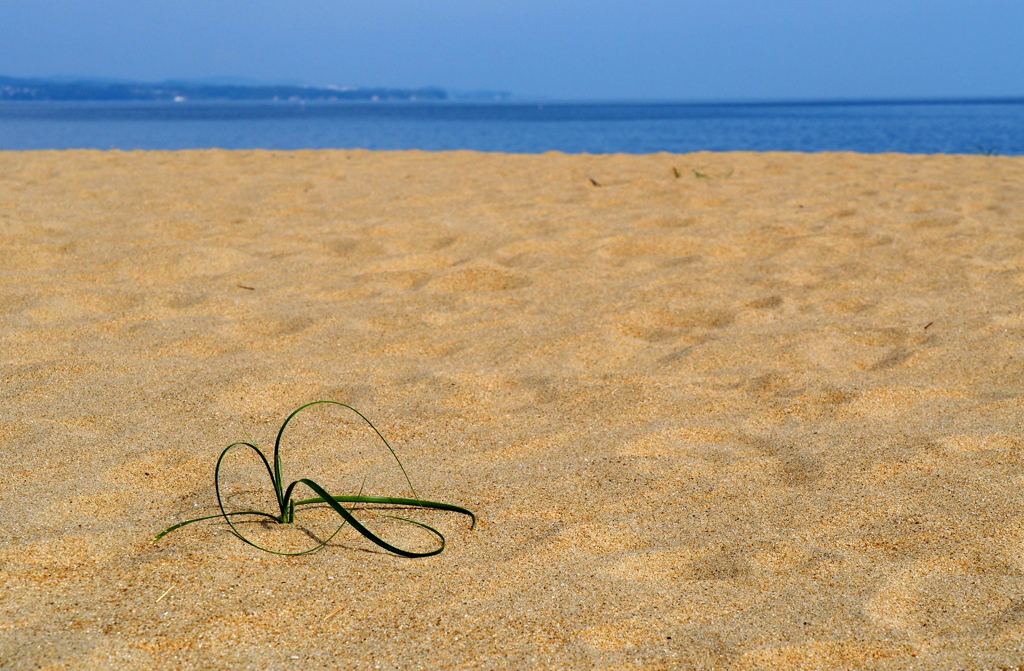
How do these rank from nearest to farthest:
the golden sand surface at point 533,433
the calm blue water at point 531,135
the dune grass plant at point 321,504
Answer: the golden sand surface at point 533,433 < the dune grass plant at point 321,504 < the calm blue water at point 531,135

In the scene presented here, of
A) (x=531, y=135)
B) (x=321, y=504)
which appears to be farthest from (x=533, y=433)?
(x=531, y=135)

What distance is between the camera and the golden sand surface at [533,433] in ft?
3.67

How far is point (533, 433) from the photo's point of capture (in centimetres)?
176

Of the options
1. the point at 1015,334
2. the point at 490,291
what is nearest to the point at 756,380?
the point at 1015,334

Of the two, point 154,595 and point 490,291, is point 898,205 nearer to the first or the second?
point 490,291

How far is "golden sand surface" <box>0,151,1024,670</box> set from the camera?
44.1 inches

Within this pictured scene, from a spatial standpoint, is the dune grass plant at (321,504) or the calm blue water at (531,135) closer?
the dune grass plant at (321,504)

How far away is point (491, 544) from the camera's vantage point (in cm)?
135

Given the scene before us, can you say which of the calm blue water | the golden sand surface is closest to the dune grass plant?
the golden sand surface

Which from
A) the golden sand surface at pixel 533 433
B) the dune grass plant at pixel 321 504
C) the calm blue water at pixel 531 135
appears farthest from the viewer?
the calm blue water at pixel 531 135

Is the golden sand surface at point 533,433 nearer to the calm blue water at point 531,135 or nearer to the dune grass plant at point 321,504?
the dune grass plant at point 321,504

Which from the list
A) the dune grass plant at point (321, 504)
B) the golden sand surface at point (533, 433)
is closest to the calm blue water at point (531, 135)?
the golden sand surface at point (533, 433)

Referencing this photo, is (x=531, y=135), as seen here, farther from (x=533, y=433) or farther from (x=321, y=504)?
A: (x=321, y=504)

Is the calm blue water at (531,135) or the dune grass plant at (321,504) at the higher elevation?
the calm blue water at (531,135)
